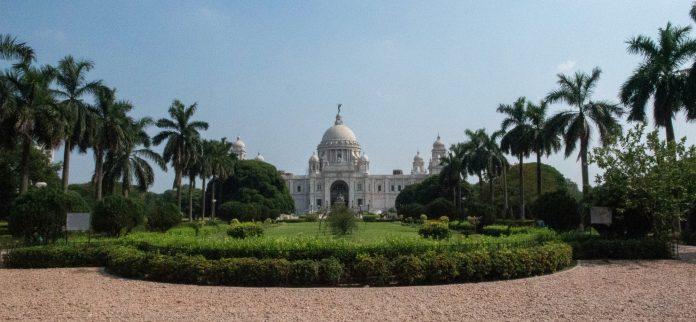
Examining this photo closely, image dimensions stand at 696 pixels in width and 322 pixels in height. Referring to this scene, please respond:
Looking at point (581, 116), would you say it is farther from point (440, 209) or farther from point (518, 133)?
point (440, 209)

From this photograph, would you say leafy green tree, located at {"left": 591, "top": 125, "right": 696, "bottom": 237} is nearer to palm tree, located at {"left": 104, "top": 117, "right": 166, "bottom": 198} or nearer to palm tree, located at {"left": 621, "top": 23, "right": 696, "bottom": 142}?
palm tree, located at {"left": 621, "top": 23, "right": 696, "bottom": 142}

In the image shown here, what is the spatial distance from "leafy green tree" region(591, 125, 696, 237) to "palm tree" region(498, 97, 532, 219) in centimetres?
1466

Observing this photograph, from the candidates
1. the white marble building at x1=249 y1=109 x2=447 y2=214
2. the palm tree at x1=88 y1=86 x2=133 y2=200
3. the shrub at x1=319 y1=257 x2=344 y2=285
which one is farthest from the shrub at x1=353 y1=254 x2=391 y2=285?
the white marble building at x1=249 y1=109 x2=447 y2=214

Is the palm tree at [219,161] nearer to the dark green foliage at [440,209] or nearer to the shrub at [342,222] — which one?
the dark green foliage at [440,209]

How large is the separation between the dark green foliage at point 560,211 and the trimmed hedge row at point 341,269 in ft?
36.5

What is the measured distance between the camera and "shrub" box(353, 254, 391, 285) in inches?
480

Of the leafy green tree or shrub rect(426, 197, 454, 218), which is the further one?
shrub rect(426, 197, 454, 218)

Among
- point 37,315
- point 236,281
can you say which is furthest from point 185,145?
point 37,315

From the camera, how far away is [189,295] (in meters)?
11.0

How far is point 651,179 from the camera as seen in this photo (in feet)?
61.0

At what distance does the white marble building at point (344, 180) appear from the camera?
113 m

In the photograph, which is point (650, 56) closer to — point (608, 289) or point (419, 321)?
point (608, 289)

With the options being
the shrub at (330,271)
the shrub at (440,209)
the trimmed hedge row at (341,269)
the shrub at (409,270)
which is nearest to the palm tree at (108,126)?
the trimmed hedge row at (341,269)

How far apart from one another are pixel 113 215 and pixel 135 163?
13309mm
